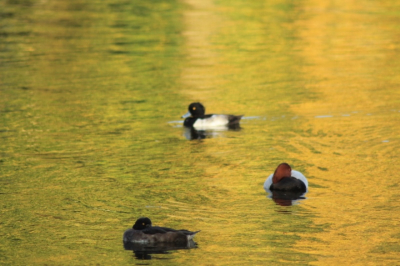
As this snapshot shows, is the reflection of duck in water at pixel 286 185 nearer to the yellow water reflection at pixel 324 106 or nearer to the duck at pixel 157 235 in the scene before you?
the yellow water reflection at pixel 324 106

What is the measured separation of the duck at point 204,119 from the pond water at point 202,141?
1.68 ft

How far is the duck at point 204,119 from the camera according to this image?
2448cm

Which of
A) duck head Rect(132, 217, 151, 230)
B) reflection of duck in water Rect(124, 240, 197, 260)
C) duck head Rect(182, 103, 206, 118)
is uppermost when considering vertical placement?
duck head Rect(182, 103, 206, 118)

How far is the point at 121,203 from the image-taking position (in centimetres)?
1670

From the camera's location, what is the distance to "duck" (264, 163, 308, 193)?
56.6ft

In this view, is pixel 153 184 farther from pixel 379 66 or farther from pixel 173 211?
pixel 379 66

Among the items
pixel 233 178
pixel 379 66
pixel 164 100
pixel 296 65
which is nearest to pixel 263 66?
pixel 296 65

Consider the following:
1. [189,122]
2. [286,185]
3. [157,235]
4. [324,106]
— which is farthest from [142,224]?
[324,106]

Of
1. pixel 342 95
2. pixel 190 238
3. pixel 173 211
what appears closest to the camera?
pixel 190 238

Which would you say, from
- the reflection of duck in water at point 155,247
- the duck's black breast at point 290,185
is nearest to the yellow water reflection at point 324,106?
the duck's black breast at point 290,185

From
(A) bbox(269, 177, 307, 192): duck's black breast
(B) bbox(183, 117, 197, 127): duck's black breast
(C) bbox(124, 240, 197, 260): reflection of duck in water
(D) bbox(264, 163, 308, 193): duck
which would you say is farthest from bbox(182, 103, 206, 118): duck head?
(C) bbox(124, 240, 197, 260): reflection of duck in water

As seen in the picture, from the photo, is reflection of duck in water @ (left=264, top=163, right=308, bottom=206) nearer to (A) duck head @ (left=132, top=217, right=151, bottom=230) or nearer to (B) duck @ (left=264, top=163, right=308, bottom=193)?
(B) duck @ (left=264, top=163, right=308, bottom=193)

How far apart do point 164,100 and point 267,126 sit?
16.9ft

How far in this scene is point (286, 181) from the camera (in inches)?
683
